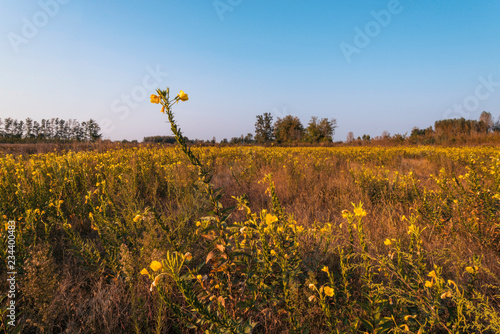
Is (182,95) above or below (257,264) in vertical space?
above

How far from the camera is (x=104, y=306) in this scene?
5.22ft

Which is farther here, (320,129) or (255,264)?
(320,129)

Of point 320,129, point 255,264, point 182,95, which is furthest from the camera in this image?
point 320,129

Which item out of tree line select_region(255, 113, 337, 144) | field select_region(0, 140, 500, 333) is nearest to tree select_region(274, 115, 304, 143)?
tree line select_region(255, 113, 337, 144)

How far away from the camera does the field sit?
120 cm

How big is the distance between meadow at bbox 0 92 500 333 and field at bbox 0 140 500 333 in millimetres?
14

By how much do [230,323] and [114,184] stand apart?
11.3ft

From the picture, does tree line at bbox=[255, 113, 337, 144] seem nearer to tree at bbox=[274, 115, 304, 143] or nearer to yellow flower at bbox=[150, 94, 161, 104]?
tree at bbox=[274, 115, 304, 143]

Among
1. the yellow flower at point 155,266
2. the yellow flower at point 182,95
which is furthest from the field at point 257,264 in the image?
the yellow flower at point 182,95

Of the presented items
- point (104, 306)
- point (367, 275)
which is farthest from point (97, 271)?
point (367, 275)

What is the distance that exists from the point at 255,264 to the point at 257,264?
0.14 metres

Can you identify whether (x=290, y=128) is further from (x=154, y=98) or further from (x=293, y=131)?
(x=154, y=98)

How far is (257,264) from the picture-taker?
1563 millimetres

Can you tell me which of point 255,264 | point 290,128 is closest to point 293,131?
point 290,128
